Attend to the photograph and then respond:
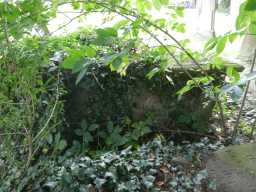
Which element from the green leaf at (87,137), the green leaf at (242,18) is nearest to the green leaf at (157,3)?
the green leaf at (242,18)

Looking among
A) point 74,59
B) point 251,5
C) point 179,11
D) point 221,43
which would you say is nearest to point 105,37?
point 74,59

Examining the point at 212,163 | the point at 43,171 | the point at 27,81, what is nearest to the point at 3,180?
the point at 43,171

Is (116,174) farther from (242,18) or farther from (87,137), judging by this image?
(242,18)

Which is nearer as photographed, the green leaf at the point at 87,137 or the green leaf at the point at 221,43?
the green leaf at the point at 221,43

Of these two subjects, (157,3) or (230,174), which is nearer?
(157,3)

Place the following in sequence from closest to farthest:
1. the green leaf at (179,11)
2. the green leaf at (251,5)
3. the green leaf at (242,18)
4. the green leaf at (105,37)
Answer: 1. the green leaf at (251,5)
2. the green leaf at (242,18)
3. the green leaf at (105,37)
4. the green leaf at (179,11)

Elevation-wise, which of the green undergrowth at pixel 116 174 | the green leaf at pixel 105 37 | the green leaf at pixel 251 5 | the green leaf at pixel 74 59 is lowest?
the green undergrowth at pixel 116 174

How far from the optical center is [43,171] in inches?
109

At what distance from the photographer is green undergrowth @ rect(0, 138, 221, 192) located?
260cm

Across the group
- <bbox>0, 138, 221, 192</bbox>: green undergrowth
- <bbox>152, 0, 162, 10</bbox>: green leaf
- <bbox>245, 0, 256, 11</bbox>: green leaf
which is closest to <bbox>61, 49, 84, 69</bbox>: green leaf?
<bbox>152, 0, 162, 10</bbox>: green leaf

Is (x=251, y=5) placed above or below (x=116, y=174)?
above

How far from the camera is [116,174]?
2.70 meters

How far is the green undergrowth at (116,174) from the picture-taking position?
2596 mm

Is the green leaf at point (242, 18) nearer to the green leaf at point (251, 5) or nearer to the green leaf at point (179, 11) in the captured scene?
the green leaf at point (251, 5)
